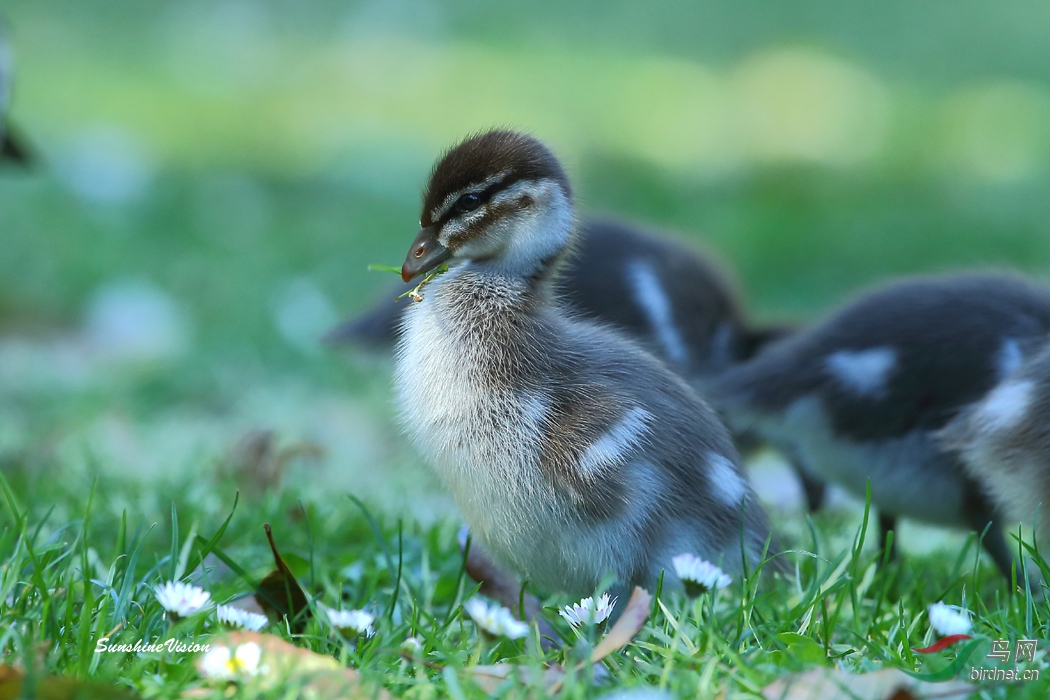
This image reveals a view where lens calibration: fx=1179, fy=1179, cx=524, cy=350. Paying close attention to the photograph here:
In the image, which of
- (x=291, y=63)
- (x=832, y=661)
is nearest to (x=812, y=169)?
(x=291, y=63)

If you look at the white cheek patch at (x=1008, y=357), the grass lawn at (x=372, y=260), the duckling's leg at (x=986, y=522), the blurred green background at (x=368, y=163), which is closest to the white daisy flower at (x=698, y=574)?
the grass lawn at (x=372, y=260)

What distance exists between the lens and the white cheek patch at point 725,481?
219 cm

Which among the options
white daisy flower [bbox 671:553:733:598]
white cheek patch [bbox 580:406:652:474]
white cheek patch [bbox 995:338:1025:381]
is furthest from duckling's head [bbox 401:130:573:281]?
white cheek patch [bbox 995:338:1025:381]

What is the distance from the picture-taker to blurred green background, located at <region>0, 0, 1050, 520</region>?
17.0 feet

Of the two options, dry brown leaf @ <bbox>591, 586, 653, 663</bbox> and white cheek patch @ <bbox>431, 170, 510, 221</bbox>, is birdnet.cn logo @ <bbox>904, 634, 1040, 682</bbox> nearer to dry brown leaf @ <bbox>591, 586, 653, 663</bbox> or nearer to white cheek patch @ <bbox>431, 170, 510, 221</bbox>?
dry brown leaf @ <bbox>591, 586, 653, 663</bbox>

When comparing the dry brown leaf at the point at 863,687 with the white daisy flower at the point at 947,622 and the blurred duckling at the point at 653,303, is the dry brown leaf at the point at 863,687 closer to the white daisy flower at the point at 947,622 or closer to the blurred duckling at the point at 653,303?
the white daisy flower at the point at 947,622

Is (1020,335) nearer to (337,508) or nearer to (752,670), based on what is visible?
(752,670)

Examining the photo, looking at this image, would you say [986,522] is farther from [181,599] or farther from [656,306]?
[181,599]

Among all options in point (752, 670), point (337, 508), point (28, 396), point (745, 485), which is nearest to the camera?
point (752, 670)

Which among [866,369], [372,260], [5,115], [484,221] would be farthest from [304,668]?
[372,260]

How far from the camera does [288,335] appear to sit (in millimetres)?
5684

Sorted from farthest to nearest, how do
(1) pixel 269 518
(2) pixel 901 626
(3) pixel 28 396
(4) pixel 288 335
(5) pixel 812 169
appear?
(5) pixel 812 169 < (4) pixel 288 335 < (3) pixel 28 396 < (1) pixel 269 518 < (2) pixel 901 626

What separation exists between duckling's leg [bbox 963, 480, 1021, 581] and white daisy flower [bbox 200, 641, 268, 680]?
5.93ft

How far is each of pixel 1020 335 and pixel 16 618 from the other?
2.34 metres
